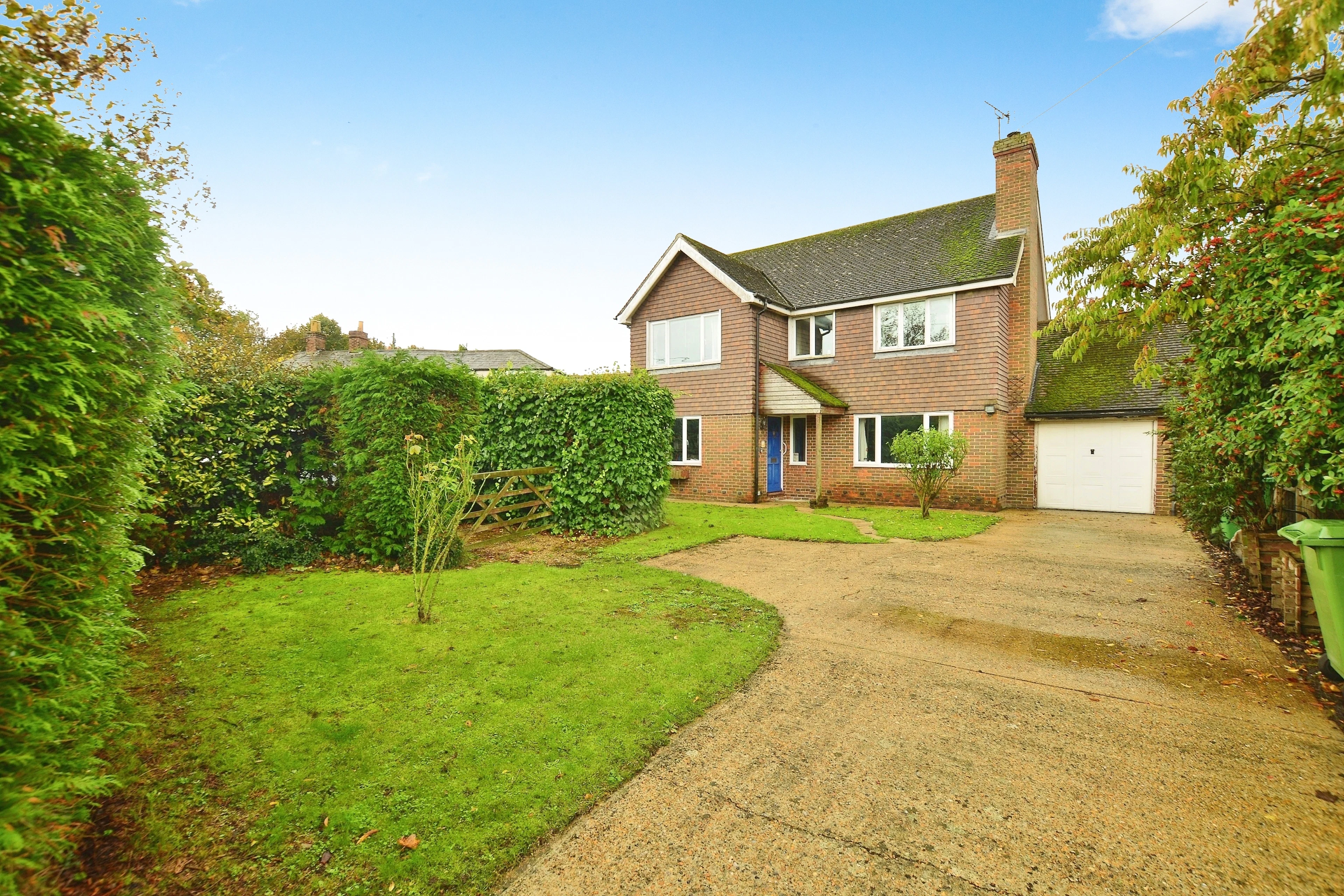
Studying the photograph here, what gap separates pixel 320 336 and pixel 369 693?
1721 inches

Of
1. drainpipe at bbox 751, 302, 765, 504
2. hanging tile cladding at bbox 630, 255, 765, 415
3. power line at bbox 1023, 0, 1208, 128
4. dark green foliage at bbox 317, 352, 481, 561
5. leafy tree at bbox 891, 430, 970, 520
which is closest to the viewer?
power line at bbox 1023, 0, 1208, 128

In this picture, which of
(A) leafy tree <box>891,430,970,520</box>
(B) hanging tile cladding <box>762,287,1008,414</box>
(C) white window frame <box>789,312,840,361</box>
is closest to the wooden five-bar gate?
(A) leafy tree <box>891,430,970,520</box>

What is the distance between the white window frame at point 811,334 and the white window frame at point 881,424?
2.23 metres

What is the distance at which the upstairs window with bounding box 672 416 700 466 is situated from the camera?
1783 centimetres

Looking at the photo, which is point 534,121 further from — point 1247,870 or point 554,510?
point 1247,870

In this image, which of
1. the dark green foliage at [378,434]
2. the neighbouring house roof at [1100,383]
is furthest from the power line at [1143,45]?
the dark green foliage at [378,434]

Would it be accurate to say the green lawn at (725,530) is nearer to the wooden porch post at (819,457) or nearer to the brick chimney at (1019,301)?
the wooden porch post at (819,457)

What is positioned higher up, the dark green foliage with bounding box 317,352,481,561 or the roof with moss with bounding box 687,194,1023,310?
the roof with moss with bounding box 687,194,1023,310

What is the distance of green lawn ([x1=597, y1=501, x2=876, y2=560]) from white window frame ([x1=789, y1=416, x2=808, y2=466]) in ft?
10.2

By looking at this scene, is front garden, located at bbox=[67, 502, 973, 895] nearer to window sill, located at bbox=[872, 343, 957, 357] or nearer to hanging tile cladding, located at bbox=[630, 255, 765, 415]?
hanging tile cladding, located at bbox=[630, 255, 765, 415]

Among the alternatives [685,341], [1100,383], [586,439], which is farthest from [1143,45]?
[685,341]

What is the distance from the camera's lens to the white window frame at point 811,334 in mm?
17656

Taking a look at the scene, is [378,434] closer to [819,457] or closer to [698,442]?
[698,442]

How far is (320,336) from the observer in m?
40.2
